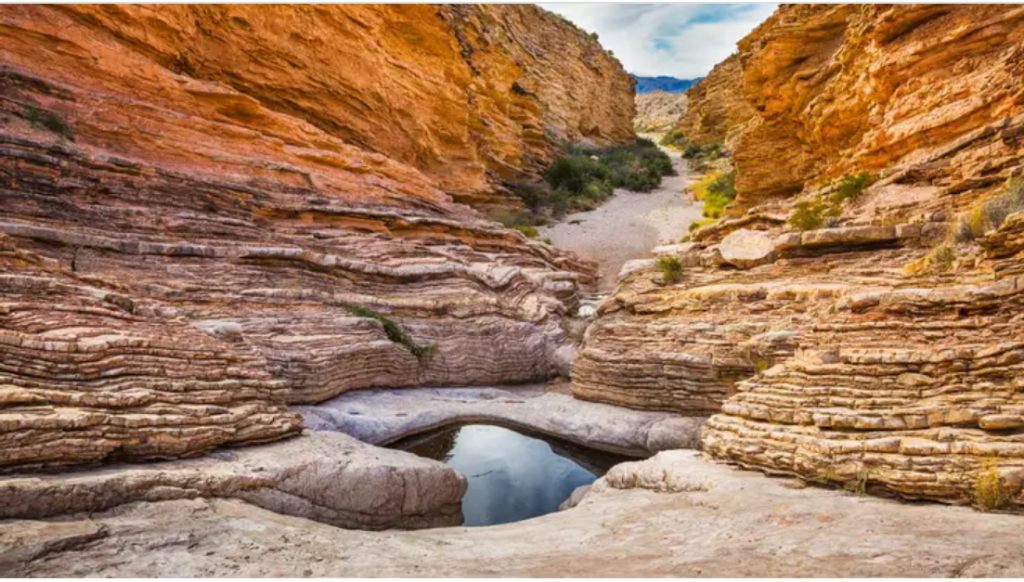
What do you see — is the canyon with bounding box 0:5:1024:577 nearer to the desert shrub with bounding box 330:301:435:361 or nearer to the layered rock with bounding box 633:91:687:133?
the desert shrub with bounding box 330:301:435:361

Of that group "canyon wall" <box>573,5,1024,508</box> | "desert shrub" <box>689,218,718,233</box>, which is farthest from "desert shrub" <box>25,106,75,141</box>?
"desert shrub" <box>689,218,718,233</box>

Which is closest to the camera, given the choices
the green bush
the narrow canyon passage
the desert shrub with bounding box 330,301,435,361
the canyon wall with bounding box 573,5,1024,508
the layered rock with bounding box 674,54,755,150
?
the canyon wall with bounding box 573,5,1024,508

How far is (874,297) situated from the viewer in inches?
252

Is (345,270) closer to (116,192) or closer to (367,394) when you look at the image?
(367,394)

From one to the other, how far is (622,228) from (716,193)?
5.41m

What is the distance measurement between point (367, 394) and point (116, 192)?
6.08 metres

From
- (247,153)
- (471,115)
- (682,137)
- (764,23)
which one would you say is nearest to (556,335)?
(247,153)

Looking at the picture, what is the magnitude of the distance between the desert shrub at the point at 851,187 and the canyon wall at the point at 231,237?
21.6 feet

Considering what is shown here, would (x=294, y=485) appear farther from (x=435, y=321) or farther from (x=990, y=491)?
(x=435, y=321)

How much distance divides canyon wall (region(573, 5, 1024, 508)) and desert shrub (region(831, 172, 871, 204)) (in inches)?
10.3

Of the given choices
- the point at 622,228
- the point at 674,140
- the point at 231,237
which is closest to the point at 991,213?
the point at 231,237

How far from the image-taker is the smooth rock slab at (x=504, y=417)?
27.3 feet

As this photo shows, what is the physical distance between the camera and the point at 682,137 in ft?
176

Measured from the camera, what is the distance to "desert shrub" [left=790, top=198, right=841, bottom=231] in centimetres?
1046
